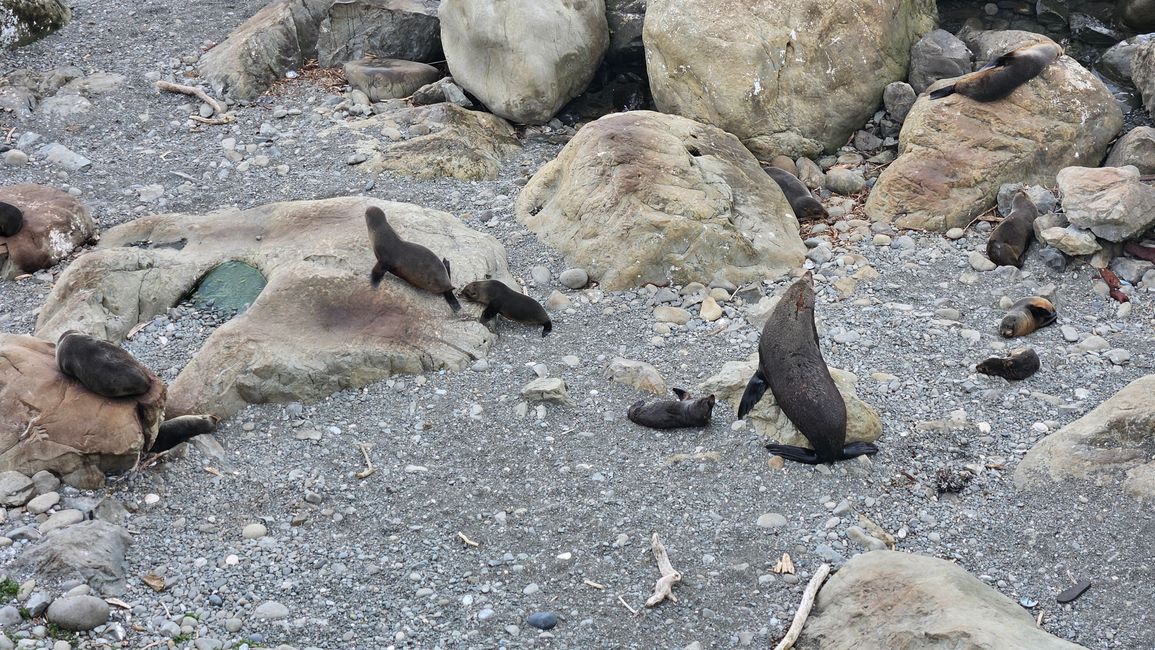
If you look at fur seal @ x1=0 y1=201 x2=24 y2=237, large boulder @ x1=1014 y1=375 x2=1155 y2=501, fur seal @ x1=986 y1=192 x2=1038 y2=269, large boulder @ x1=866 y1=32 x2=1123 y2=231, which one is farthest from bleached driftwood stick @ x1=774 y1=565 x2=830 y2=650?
fur seal @ x1=0 y1=201 x2=24 y2=237

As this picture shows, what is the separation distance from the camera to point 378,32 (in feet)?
43.1

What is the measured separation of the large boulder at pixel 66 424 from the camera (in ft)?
20.5

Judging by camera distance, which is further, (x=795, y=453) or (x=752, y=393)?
(x=752, y=393)

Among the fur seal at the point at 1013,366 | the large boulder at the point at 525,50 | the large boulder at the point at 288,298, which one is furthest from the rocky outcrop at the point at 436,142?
the fur seal at the point at 1013,366

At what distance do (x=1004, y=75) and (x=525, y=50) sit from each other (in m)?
5.12

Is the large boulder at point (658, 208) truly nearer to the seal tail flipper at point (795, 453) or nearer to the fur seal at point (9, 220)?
the seal tail flipper at point (795, 453)

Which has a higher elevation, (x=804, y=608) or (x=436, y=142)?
(x=804, y=608)

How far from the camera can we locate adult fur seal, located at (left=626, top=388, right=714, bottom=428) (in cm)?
703

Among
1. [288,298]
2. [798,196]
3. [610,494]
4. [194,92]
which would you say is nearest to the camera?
[610,494]

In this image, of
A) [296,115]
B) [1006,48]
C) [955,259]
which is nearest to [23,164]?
[296,115]

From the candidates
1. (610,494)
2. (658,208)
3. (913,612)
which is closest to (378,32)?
(658,208)

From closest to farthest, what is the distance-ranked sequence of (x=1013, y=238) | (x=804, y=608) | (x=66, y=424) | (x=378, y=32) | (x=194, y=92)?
(x=804, y=608) → (x=66, y=424) → (x=1013, y=238) → (x=194, y=92) → (x=378, y=32)

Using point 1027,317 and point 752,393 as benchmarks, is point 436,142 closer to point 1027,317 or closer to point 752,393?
point 752,393

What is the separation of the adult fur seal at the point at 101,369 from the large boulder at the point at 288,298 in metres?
0.79
